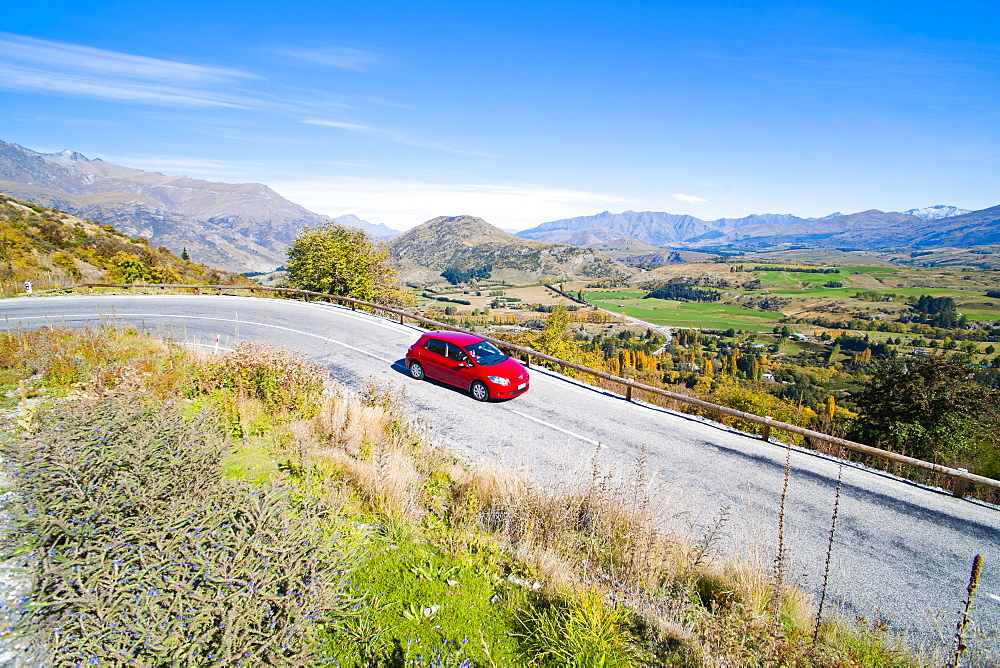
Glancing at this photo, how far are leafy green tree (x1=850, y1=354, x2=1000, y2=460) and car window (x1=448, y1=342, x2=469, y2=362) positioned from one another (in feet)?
38.4

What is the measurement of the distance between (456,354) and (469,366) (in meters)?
0.62

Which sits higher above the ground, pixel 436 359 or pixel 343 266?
pixel 343 266

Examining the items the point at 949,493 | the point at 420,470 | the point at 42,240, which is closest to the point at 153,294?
the point at 42,240

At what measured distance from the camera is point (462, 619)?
4.16 metres

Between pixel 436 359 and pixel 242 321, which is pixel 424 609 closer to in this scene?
pixel 436 359

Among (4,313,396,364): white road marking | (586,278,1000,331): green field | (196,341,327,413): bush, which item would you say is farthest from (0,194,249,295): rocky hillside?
(586,278,1000,331): green field

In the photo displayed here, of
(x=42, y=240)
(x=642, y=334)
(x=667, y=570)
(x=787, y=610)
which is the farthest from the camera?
(x=642, y=334)

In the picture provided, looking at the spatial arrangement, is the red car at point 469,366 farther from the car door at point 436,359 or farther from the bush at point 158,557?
the bush at point 158,557

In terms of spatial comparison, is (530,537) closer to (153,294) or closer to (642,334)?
(153,294)

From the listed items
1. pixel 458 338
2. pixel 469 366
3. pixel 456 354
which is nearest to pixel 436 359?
pixel 456 354

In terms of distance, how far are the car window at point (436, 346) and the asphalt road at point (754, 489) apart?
1.14 m

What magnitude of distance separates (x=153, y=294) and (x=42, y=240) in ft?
58.1

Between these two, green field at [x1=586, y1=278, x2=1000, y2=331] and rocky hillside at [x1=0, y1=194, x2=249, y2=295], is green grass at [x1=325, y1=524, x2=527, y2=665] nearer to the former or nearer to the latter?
rocky hillside at [x1=0, y1=194, x2=249, y2=295]

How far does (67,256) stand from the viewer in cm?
3231
